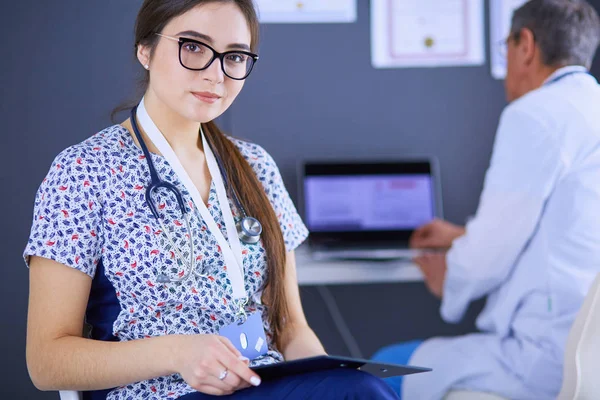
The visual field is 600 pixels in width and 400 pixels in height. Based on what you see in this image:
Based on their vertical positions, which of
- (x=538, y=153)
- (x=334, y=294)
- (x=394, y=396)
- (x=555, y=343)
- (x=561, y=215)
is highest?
(x=538, y=153)

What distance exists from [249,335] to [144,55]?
0.52 meters

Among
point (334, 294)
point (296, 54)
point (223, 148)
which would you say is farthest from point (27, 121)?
point (334, 294)

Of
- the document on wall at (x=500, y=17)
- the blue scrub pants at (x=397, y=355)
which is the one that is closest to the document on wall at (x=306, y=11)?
the document on wall at (x=500, y=17)

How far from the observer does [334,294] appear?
9.56 feet

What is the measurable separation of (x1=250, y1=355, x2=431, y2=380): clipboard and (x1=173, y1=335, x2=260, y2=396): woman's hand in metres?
0.03

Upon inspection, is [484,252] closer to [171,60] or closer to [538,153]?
[538,153]

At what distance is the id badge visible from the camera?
3.83 ft

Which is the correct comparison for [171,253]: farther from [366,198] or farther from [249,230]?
[366,198]

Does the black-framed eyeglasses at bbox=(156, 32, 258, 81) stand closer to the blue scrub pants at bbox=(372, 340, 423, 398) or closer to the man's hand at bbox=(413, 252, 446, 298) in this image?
the blue scrub pants at bbox=(372, 340, 423, 398)

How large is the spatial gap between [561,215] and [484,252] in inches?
8.4

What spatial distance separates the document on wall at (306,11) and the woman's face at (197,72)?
5.01 feet

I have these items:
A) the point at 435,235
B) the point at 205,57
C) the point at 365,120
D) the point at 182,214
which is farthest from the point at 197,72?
the point at 365,120

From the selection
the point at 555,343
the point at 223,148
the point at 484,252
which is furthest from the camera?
the point at 484,252

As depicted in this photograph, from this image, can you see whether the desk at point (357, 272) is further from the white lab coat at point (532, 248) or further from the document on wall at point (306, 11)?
the document on wall at point (306, 11)
